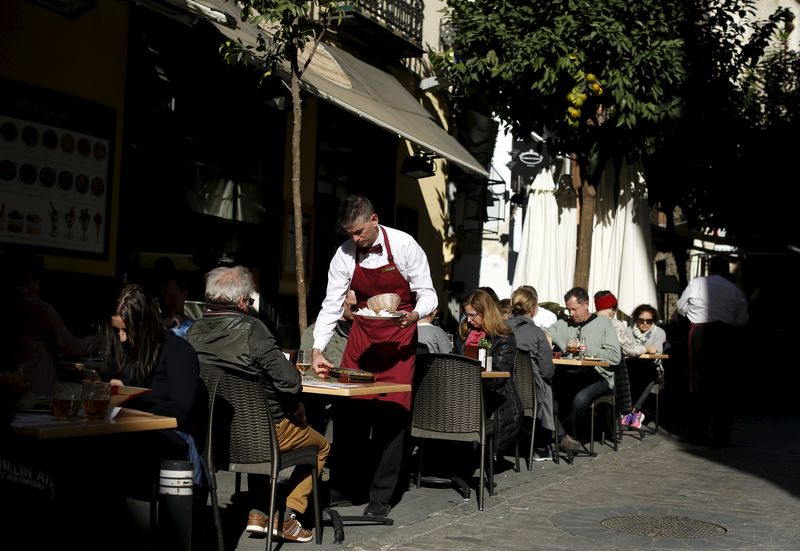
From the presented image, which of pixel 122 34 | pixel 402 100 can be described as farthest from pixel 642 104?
pixel 122 34

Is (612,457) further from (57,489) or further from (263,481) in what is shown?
(57,489)

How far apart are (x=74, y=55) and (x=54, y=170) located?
104 centimetres

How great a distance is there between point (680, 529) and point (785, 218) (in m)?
18.2

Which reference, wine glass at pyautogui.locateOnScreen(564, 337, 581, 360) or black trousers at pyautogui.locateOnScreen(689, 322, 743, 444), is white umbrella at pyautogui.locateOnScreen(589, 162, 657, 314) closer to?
black trousers at pyautogui.locateOnScreen(689, 322, 743, 444)

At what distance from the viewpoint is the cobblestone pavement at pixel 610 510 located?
6.45 m

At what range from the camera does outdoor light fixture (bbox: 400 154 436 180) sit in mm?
15391

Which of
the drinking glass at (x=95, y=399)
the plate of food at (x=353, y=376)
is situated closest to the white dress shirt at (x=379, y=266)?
the plate of food at (x=353, y=376)

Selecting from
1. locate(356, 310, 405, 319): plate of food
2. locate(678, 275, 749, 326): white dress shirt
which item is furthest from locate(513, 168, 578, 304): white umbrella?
locate(356, 310, 405, 319): plate of food

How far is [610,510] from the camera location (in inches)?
297

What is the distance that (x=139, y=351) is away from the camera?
17.3 ft

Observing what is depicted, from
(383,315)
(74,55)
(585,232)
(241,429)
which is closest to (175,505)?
(241,429)

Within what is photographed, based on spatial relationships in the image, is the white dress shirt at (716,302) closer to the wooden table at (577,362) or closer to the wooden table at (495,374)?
the wooden table at (577,362)

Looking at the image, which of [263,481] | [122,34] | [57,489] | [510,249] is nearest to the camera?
[57,489]

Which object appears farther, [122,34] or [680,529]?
[122,34]
